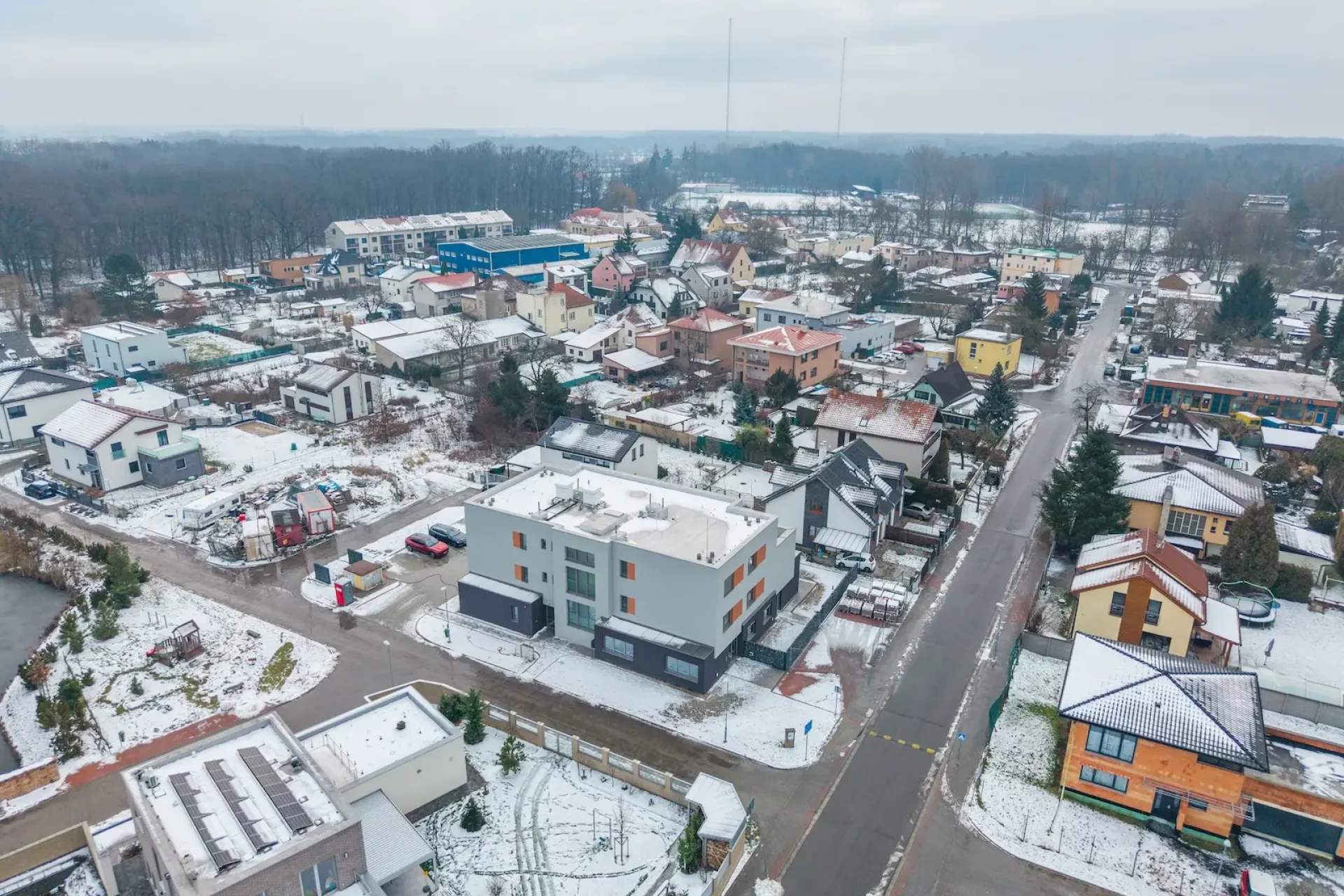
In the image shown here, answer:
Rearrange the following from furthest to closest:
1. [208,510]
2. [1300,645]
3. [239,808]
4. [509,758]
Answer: [208,510] → [1300,645] → [509,758] → [239,808]

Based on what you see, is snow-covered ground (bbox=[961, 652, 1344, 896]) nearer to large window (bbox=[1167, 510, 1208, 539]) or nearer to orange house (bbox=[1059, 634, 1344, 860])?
orange house (bbox=[1059, 634, 1344, 860])

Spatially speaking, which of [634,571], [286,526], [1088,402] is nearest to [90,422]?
[286,526]

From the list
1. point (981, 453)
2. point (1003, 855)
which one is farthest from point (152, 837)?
point (981, 453)

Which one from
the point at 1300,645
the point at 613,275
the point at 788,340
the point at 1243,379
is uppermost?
the point at 613,275

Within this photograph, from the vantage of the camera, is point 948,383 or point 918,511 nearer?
point 918,511

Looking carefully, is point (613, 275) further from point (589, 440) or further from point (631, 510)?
point (631, 510)

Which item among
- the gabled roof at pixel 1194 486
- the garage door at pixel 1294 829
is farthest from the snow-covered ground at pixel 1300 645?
the garage door at pixel 1294 829
